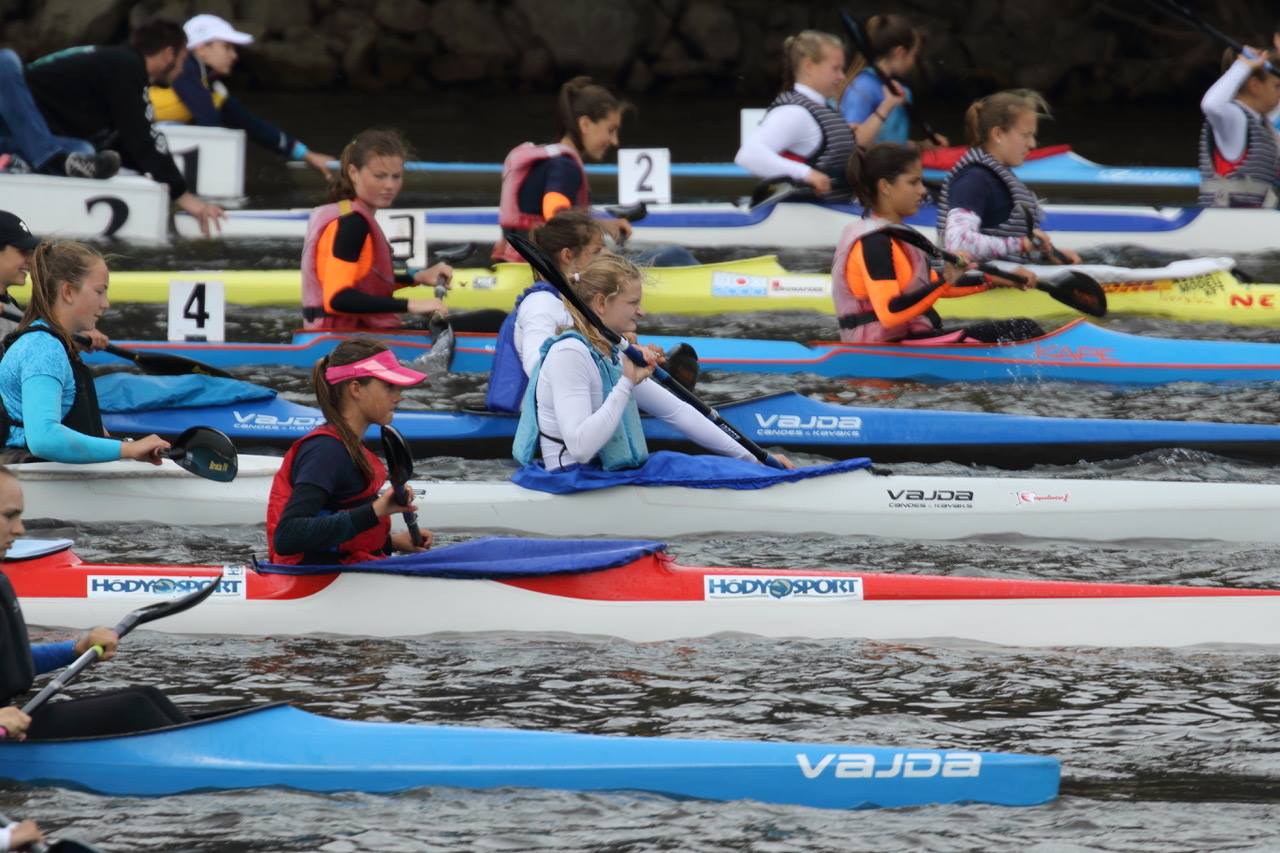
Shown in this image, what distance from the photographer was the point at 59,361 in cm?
595

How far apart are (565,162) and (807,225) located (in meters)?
3.13

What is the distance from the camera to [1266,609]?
214 inches

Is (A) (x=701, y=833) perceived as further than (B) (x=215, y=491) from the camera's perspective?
No

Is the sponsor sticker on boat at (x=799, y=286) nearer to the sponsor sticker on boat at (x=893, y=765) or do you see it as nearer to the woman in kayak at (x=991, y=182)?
the woman in kayak at (x=991, y=182)

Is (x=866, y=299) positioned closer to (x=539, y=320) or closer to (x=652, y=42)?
(x=539, y=320)

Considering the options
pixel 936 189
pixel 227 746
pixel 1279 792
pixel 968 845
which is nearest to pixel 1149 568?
pixel 1279 792

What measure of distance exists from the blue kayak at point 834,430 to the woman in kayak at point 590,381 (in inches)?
40.7

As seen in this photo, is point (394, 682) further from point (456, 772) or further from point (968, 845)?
point (968, 845)

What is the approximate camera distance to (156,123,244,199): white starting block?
547 inches

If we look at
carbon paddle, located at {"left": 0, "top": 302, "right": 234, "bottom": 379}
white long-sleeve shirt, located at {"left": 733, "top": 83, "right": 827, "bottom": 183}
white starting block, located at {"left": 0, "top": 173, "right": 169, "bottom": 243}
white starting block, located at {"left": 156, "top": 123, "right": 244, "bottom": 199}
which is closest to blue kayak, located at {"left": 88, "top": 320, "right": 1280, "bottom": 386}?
carbon paddle, located at {"left": 0, "top": 302, "right": 234, "bottom": 379}

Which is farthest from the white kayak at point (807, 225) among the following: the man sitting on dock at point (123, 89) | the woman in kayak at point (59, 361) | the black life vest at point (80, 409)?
the woman in kayak at point (59, 361)

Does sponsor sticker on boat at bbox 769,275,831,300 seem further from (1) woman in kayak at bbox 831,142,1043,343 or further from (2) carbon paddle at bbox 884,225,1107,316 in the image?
(1) woman in kayak at bbox 831,142,1043,343

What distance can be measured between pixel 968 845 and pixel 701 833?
599mm

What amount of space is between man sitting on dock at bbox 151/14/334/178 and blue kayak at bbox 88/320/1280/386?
433cm
